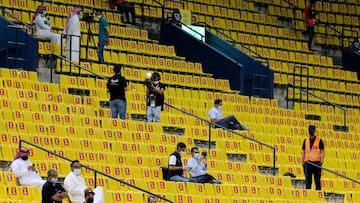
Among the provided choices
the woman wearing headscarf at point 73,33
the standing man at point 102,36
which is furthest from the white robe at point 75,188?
the standing man at point 102,36

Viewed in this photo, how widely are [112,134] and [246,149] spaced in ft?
11.1

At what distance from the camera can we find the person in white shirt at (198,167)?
25000 mm

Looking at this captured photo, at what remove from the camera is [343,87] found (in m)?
34.9

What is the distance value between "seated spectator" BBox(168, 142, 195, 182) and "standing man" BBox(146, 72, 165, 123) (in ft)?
8.73

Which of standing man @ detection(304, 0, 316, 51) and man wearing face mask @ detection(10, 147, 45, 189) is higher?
standing man @ detection(304, 0, 316, 51)

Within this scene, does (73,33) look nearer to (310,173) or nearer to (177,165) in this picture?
(177,165)

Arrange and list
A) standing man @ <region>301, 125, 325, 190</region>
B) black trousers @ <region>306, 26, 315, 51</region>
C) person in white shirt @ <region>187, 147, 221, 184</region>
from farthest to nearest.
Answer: black trousers @ <region>306, 26, 315, 51</region> → standing man @ <region>301, 125, 325, 190</region> → person in white shirt @ <region>187, 147, 221, 184</region>

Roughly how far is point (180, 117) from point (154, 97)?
1273mm

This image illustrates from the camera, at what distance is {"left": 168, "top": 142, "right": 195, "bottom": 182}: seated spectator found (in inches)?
966

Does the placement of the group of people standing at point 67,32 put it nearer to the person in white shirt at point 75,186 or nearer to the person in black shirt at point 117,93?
the person in black shirt at point 117,93

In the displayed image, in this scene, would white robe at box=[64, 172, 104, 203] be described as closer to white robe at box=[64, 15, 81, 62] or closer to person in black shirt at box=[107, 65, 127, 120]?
person in black shirt at box=[107, 65, 127, 120]

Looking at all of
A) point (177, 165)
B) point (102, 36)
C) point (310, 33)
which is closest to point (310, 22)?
point (310, 33)

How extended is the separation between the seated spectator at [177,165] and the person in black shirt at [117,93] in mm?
2415

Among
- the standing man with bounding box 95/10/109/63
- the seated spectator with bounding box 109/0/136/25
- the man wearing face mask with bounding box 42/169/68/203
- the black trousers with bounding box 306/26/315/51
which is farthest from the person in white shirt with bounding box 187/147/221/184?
the black trousers with bounding box 306/26/315/51
